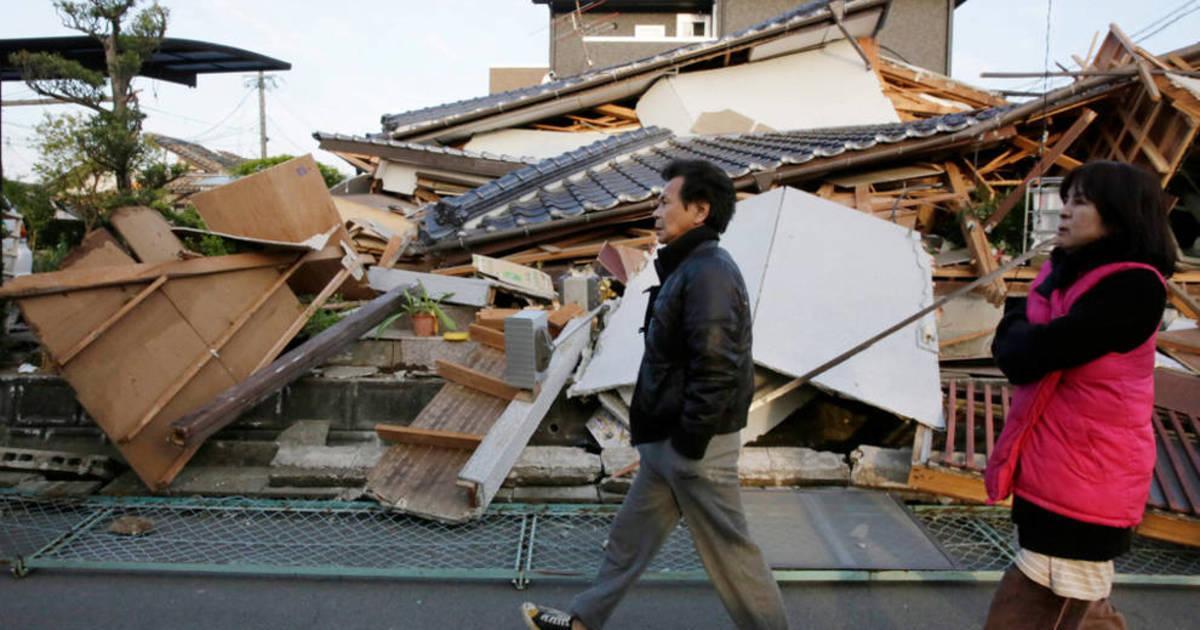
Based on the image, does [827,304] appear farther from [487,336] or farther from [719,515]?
[719,515]

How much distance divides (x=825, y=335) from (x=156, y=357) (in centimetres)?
421

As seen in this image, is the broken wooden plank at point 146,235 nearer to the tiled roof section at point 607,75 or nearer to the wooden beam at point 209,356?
the wooden beam at point 209,356

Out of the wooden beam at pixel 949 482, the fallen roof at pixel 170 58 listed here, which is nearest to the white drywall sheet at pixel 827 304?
the wooden beam at pixel 949 482

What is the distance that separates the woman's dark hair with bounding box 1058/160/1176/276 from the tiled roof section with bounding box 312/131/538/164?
836cm

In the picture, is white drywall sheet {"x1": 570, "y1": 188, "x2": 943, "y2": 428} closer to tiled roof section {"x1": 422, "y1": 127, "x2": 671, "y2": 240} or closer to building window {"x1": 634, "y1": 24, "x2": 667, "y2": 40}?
tiled roof section {"x1": 422, "y1": 127, "x2": 671, "y2": 240}

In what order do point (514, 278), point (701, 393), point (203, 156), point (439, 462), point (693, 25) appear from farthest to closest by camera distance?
point (203, 156), point (693, 25), point (514, 278), point (439, 462), point (701, 393)

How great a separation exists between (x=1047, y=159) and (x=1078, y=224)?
6.29 m

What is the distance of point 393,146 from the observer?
9.93m

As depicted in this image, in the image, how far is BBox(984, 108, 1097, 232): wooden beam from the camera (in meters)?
6.67

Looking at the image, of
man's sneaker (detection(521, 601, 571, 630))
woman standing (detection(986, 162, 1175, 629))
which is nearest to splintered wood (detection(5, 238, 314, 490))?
man's sneaker (detection(521, 601, 571, 630))

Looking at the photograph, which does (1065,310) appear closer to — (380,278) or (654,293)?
(654,293)

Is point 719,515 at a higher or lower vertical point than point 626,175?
lower

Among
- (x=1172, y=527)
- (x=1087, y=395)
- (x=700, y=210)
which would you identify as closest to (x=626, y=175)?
(x=700, y=210)

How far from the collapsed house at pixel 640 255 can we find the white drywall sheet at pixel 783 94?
0.05 meters
